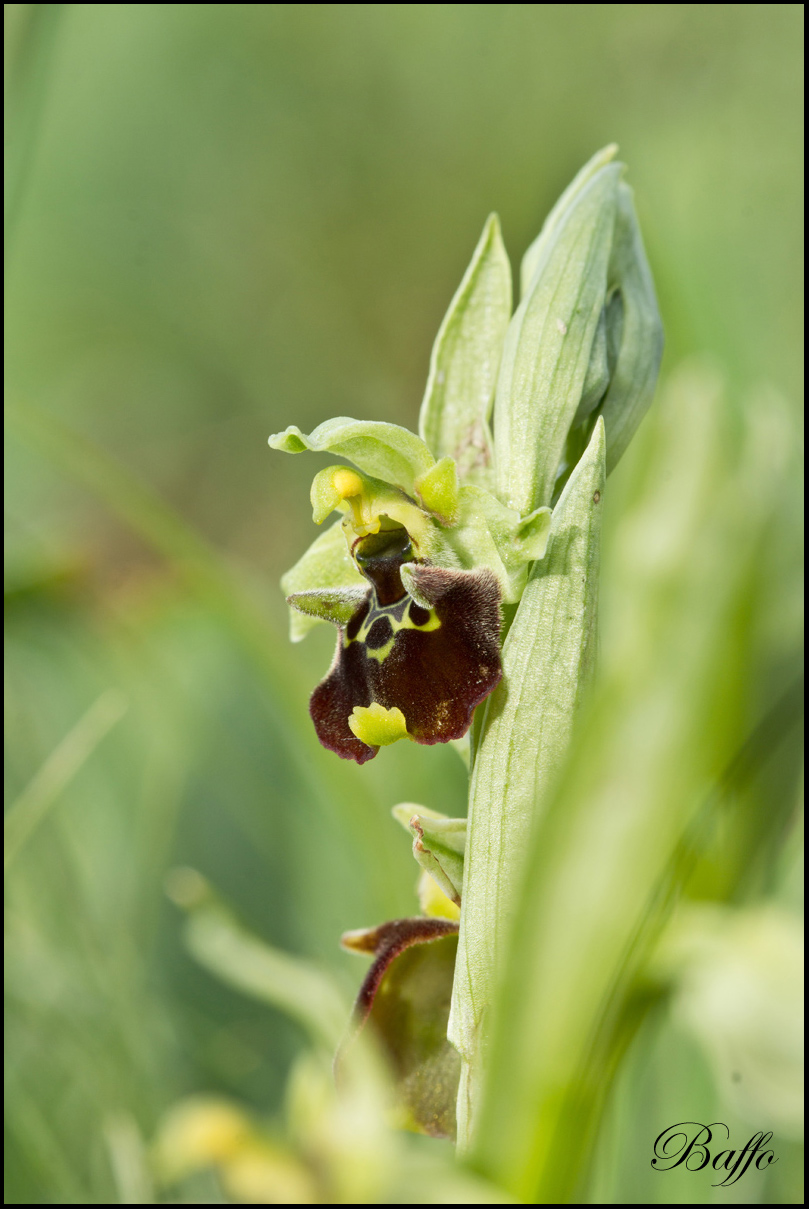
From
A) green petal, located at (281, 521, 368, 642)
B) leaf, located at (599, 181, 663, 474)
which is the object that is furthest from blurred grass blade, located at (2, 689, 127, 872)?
leaf, located at (599, 181, 663, 474)

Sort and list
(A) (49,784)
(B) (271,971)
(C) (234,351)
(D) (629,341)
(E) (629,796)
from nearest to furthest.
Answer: (E) (629,796) → (D) (629,341) → (B) (271,971) → (A) (49,784) → (C) (234,351)

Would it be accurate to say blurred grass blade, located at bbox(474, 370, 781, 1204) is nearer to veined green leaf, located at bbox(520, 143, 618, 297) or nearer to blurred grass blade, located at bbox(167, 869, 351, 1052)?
veined green leaf, located at bbox(520, 143, 618, 297)

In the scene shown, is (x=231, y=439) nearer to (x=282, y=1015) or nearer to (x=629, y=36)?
(x=629, y=36)

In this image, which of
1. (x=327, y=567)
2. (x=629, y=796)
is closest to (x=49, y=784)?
(x=327, y=567)

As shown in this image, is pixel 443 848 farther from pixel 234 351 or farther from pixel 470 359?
pixel 234 351

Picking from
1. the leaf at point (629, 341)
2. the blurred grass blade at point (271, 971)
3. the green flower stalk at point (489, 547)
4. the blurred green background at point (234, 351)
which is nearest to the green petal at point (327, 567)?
the green flower stalk at point (489, 547)

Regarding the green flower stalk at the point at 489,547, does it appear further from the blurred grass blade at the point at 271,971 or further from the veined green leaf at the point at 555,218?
the blurred grass blade at the point at 271,971

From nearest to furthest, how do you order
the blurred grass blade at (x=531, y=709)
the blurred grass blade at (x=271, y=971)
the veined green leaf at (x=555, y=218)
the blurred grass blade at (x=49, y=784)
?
1. the blurred grass blade at (x=531, y=709)
2. the veined green leaf at (x=555, y=218)
3. the blurred grass blade at (x=271, y=971)
4. the blurred grass blade at (x=49, y=784)

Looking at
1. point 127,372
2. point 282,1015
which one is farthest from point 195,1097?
point 127,372
